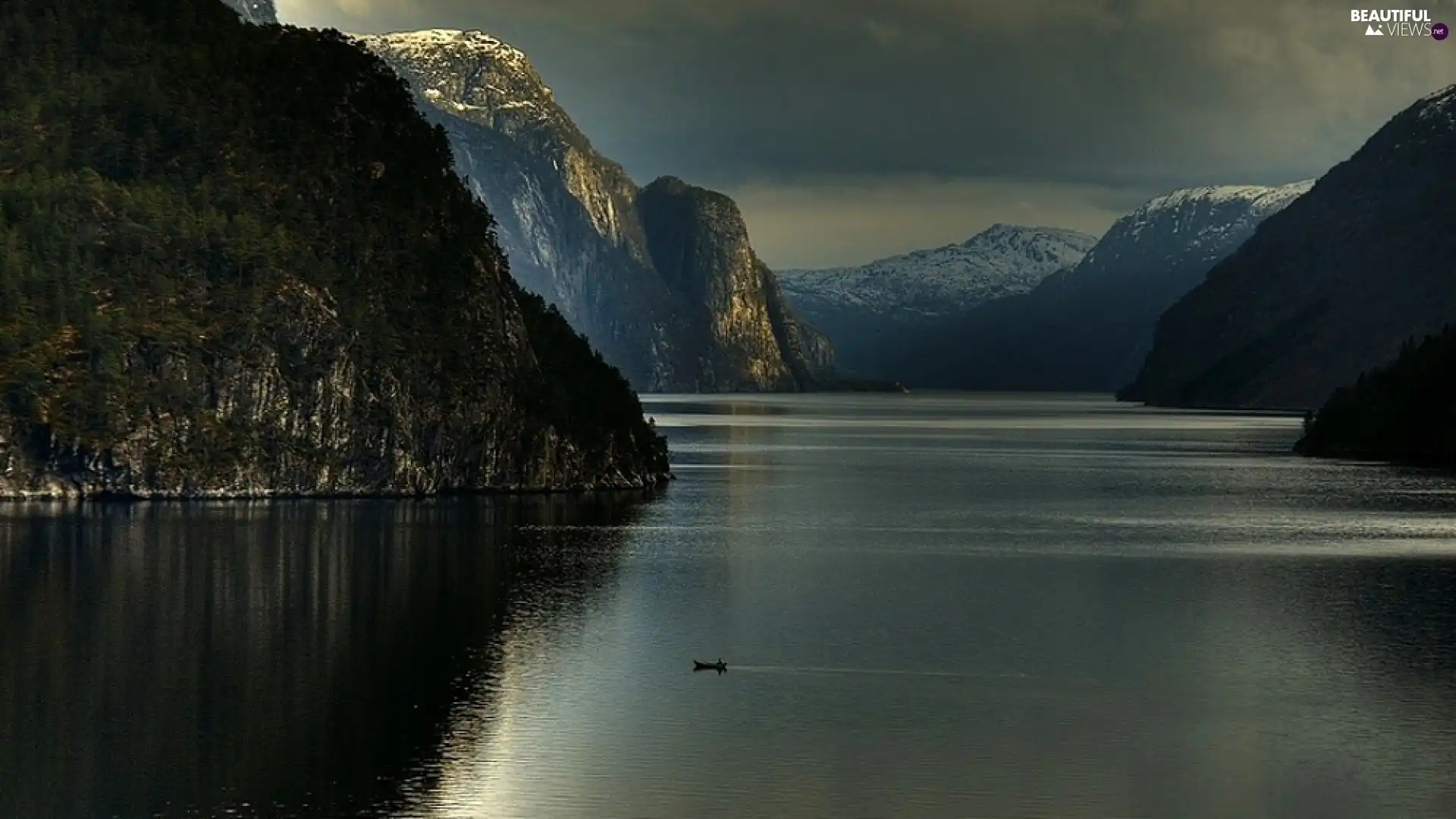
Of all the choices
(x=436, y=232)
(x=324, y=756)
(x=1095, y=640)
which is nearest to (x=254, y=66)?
(x=436, y=232)

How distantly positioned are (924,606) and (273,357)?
7941 cm

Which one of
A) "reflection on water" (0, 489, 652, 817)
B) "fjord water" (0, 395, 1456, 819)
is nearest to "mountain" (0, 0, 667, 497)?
"reflection on water" (0, 489, 652, 817)

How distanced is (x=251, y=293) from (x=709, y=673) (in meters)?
95.3

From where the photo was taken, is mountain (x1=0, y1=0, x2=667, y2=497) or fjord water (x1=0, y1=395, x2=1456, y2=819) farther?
mountain (x1=0, y1=0, x2=667, y2=497)

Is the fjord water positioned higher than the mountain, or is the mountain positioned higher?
the mountain

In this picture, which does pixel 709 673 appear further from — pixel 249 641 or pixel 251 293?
pixel 251 293

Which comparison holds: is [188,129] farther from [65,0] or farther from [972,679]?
[972,679]

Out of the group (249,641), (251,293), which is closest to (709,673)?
(249,641)

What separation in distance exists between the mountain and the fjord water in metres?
14.3

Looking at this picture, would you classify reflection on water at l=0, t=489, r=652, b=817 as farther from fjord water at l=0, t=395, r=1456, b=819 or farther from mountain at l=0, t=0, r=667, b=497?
mountain at l=0, t=0, r=667, b=497

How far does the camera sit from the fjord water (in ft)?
187

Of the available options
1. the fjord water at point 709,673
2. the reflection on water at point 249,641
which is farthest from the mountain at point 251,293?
the fjord water at point 709,673

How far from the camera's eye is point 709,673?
255ft

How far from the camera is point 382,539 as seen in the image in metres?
124
